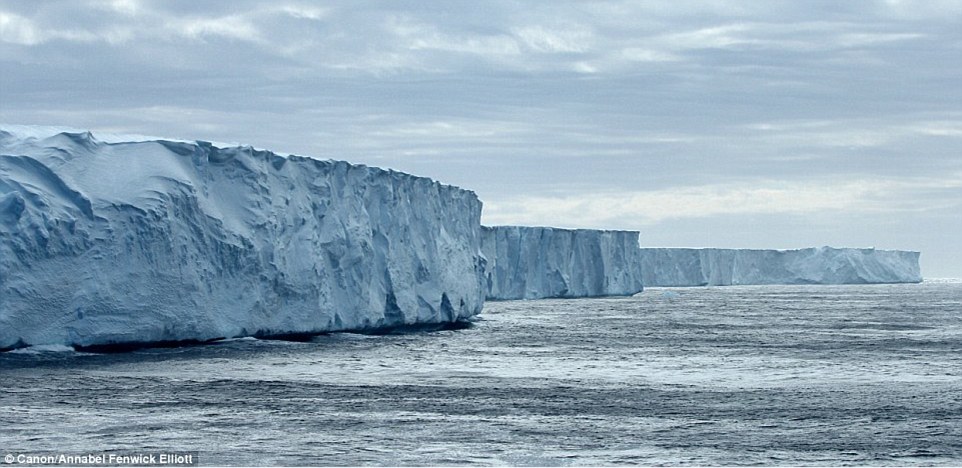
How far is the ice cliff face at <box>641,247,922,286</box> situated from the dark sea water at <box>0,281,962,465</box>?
7122 centimetres

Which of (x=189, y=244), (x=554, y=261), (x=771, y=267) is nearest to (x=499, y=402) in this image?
(x=189, y=244)

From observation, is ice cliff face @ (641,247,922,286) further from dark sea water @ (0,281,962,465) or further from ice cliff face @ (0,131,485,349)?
dark sea water @ (0,281,962,465)

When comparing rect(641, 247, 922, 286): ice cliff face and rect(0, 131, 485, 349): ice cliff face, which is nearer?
rect(0, 131, 485, 349): ice cliff face

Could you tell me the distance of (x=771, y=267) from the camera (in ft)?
355

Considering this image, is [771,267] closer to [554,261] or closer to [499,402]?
[554,261]

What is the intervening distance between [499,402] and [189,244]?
36.4ft

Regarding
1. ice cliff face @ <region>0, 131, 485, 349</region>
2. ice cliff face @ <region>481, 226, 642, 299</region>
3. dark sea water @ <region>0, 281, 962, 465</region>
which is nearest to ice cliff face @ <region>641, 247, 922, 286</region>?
ice cliff face @ <region>481, 226, 642, 299</region>

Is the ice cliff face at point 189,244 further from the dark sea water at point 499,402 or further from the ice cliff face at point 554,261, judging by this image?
the ice cliff face at point 554,261

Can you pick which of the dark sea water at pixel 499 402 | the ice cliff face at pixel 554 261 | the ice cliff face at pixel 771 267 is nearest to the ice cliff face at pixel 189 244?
the dark sea water at pixel 499 402

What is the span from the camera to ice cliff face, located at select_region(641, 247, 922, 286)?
335 feet

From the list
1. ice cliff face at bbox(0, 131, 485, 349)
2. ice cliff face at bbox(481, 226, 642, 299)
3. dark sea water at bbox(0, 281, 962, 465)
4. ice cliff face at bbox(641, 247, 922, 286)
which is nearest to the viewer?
dark sea water at bbox(0, 281, 962, 465)

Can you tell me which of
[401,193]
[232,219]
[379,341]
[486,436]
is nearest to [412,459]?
[486,436]

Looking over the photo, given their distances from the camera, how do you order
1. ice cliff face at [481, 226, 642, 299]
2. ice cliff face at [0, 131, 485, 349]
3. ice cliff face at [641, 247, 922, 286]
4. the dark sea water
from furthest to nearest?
ice cliff face at [641, 247, 922, 286] → ice cliff face at [481, 226, 642, 299] → ice cliff face at [0, 131, 485, 349] → the dark sea water

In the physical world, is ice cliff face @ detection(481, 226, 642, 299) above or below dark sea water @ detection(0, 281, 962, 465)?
above
